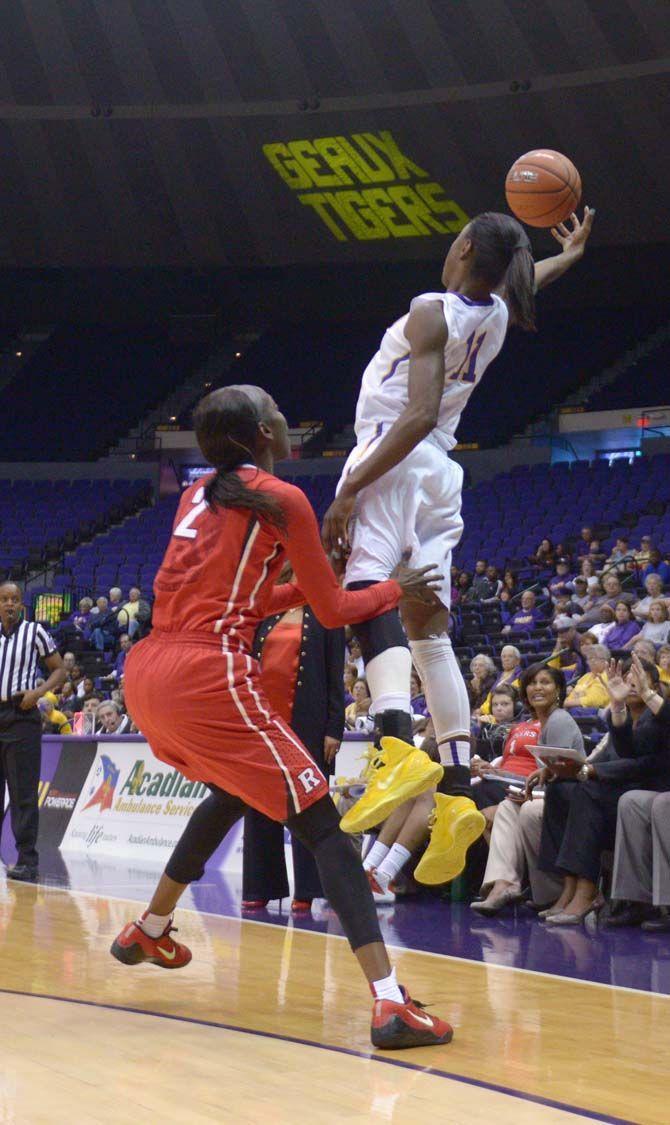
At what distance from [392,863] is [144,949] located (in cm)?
251

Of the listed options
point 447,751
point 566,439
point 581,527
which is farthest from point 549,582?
point 447,751

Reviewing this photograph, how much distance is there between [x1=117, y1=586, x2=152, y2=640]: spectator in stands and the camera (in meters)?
17.9

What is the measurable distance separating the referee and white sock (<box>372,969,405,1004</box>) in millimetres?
4842

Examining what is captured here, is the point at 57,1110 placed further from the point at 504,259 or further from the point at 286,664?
the point at 286,664

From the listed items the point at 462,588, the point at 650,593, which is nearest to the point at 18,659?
the point at 650,593

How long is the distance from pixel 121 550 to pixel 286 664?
17.3 m

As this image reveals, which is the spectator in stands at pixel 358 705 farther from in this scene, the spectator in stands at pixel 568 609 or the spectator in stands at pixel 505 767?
the spectator in stands at pixel 568 609

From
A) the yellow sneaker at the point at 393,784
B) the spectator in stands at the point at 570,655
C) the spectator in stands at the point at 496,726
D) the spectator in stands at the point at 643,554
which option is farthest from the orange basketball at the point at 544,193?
the spectator in stands at the point at 643,554

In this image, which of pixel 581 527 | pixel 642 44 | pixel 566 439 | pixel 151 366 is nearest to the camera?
pixel 642 44

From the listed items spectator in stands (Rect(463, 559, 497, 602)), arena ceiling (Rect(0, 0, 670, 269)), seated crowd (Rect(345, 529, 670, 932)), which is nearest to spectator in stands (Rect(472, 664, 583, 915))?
seated crowd (Rect(345, 529, 670, 932))

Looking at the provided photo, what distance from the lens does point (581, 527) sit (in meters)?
19.0

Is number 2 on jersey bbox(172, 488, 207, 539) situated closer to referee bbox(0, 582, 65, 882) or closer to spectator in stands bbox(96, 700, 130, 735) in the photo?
referee bbox(0, 582, 65, 882)

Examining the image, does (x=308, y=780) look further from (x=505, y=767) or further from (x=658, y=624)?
(x=658, y=624)

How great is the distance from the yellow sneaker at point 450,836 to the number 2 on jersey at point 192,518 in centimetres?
106
